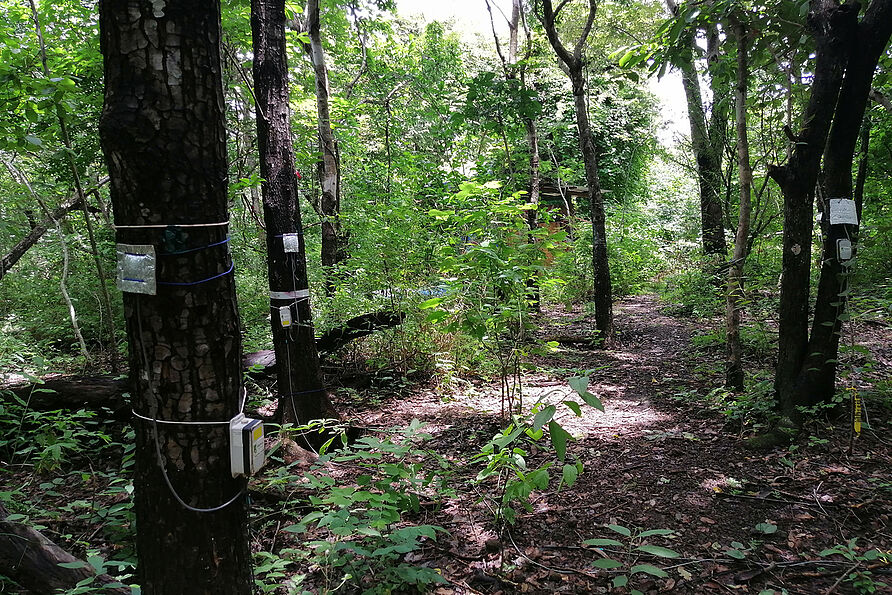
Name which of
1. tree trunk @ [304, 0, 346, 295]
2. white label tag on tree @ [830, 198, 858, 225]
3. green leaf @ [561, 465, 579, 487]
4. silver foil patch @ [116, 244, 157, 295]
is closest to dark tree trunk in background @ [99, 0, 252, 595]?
silver foil patch @ [116, 244, 157, 295]

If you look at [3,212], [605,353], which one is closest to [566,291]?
[605,353]

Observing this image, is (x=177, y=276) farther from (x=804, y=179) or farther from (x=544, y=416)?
A: (x=804, y=179)

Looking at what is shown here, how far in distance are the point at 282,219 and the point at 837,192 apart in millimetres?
4334

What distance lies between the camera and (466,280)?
15.6 ft

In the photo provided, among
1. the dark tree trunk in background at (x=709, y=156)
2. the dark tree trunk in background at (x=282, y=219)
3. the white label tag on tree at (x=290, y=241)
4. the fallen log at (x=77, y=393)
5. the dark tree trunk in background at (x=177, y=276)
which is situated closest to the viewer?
the dark tree trunk in background at (x=177, y=276)

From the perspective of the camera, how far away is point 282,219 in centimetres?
420

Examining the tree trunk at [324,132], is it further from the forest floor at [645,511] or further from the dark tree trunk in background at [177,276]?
the dark tree trunk in background at [177,276]

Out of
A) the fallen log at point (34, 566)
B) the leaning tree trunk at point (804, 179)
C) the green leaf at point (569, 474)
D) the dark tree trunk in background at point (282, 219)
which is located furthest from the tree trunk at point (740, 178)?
the fallen log at point (34, 566)

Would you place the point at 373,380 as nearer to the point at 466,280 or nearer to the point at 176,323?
the point at 466,280

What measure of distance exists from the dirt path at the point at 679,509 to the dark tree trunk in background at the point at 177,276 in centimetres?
132

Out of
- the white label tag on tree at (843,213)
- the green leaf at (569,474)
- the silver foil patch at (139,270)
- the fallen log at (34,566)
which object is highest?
the white label tag on tree at (843,213)

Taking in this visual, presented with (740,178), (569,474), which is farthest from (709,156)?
(569,474)

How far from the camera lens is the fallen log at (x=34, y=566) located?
2.08m

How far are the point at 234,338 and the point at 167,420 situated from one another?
33cm
